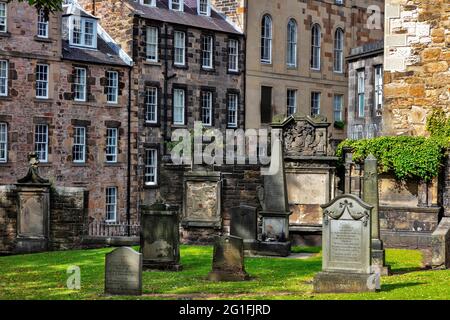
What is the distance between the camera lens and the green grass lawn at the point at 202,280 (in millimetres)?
16531

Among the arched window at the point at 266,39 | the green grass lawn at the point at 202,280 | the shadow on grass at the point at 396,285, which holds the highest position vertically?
the arched window at the point at 266,39

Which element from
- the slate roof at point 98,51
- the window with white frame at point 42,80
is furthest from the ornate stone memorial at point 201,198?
the slate roof at point 98,51

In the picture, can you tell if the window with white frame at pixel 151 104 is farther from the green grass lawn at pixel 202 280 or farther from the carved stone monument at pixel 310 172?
the green grass lawn at pixel 202 280

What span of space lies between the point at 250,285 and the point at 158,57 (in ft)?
102

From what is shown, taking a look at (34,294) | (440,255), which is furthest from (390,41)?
(34,294)

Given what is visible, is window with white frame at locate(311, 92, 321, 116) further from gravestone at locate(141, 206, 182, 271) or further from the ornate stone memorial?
gravestone at locate(141, 206, 182, 271)

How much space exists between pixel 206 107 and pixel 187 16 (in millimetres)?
5040

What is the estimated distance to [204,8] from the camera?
52.1 m

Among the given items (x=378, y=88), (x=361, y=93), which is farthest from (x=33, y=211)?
(x=361, y=93)

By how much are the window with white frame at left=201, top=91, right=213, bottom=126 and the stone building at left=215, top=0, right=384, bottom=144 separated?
2813 millimetres

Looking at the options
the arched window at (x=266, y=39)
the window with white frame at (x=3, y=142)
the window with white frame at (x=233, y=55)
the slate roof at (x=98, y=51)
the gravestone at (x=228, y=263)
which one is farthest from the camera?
the arched window at (x=266, y=39)

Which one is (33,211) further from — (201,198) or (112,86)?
(112,86)

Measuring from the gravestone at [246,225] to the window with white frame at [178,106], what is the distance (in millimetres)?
24867

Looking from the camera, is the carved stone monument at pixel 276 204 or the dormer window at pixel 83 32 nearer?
the carved stone monument at pixel 276 204
